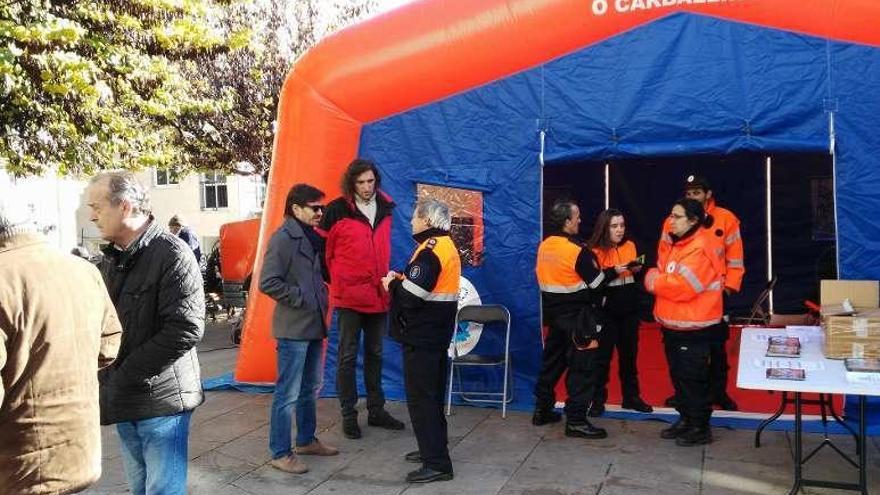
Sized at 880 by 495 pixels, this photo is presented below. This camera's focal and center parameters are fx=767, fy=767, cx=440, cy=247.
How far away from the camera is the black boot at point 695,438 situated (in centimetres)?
493

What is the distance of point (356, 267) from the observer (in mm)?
5191

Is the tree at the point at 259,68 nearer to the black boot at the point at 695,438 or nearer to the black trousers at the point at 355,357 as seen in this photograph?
the black trousers at the point at 355,357

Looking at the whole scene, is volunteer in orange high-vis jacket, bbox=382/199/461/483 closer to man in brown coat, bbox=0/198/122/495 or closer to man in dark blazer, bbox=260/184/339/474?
man in dark blazer, bbox=260/184/339/474

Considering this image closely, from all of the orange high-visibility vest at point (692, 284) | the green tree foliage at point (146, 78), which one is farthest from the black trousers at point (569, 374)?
the green tree foliage at point (146, 78)

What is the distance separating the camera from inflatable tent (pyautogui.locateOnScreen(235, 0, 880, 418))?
5250 millimetres

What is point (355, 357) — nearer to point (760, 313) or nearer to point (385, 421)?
point (385, 421)

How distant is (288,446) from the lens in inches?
177

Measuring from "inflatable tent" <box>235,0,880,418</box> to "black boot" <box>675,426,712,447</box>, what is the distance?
137 cm

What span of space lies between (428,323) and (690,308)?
1740 mm

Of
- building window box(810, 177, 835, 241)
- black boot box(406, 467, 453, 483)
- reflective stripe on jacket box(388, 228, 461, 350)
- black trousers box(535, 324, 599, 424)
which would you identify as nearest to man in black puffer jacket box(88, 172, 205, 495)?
reflective stripe on jacket box(388, 228, 461, 350)

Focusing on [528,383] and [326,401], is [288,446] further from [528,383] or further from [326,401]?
[528,383]

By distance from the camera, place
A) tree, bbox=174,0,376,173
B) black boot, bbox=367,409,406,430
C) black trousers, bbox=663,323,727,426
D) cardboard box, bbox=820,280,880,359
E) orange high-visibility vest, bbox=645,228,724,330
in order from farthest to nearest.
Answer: tree, bbox=174,0,376,173 → black boot, bbox=367,409,406,430 → black trousers, bbox=663,323,727,426 → orange high-visibility vest, bbox=645,228,724,330 → cardboard box, bbox=820,280,880,359

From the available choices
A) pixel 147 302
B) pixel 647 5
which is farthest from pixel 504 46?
pixel 147 302

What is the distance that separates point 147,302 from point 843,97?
184 inches
